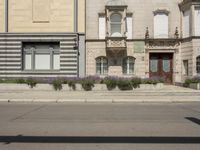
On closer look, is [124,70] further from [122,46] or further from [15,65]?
[15,65]

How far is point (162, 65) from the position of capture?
30.8 m

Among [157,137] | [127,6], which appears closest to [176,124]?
[157,137]

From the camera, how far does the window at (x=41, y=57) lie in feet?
98.0

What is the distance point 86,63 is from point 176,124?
19.6 metres

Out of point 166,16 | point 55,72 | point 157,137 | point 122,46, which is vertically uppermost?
point 166,16

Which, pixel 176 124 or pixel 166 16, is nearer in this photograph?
pixel 176 124

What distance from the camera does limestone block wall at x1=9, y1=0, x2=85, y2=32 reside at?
97.0 feet

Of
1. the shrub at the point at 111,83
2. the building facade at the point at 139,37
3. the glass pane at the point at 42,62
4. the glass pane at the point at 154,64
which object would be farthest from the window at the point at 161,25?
the glass pane at the point at 42,62

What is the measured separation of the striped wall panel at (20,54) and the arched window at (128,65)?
14.6 ft

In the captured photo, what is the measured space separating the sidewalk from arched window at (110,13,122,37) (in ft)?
24.1

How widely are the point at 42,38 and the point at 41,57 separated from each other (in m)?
1.79

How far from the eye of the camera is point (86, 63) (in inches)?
1196

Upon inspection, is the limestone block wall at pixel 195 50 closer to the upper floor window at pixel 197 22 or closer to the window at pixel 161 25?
the upper floor window at pixel 197 22

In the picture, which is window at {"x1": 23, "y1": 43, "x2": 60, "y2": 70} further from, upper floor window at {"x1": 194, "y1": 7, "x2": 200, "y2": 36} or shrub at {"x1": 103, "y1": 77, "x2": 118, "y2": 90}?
upper floor window at {"x1": 194, "y1": 7, "x2": 200, "y2": 36}
